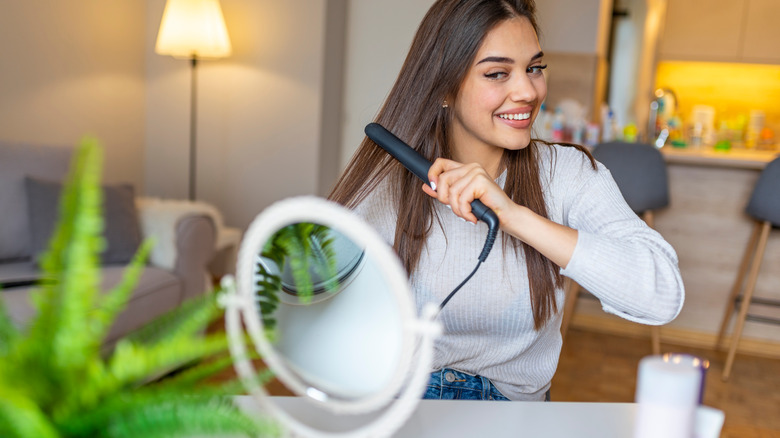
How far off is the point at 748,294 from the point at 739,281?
17 centimetres

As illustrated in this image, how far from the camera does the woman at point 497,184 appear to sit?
1.09 meters

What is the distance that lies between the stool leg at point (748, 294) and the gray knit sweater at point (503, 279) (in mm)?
2126

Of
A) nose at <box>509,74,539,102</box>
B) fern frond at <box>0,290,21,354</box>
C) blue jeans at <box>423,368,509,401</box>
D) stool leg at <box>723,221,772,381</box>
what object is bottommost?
stool leg at <box>723,221,772,381</box>

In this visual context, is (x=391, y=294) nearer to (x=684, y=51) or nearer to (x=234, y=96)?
(x=234, y=96)

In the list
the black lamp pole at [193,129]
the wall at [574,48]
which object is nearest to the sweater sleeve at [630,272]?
the wall at [574,48]

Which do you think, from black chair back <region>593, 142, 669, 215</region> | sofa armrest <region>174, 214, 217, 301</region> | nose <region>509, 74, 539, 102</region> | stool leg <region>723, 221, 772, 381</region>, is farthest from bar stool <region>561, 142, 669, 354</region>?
nose <region>509, 74, 539, 102</region>

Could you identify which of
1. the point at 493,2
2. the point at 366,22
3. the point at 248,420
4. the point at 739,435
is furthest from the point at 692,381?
the point at 366,22

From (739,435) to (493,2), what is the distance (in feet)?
6.19

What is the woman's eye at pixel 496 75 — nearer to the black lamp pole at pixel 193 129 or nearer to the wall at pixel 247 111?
the wall at pixel 247 111

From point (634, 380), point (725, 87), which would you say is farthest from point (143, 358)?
point (725, 87)

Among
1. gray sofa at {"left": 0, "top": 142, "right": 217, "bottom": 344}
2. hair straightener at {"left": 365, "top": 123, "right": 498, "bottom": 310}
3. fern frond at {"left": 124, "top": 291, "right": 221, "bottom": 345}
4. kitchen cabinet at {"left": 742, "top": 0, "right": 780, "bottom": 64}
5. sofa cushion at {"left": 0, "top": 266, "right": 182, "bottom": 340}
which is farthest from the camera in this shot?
kitchen cabinet at {"left": 742, "top": 0, "right": 780, "bottom": 64}

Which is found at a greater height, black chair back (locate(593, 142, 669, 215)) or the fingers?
the fingers

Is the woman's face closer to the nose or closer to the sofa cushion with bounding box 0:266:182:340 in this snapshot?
the nose

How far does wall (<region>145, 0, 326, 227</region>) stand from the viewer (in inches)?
145
